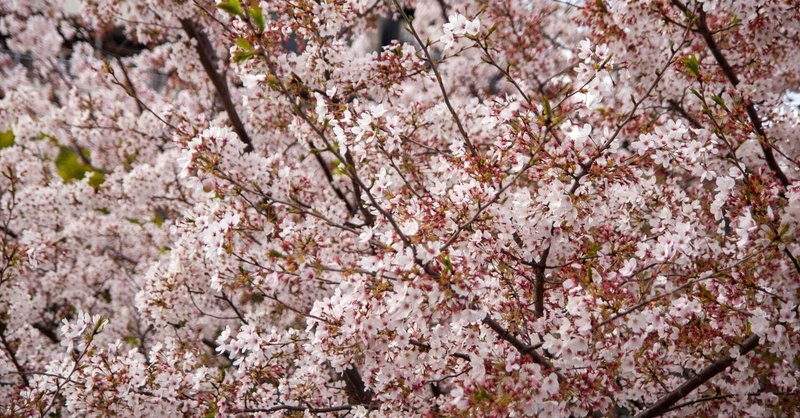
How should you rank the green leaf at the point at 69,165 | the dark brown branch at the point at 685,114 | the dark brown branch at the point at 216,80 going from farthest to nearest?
the green leaf at the point at 69,165
the dark brown branch at the point at 216,80
the dark brown branch at the point at 685,114

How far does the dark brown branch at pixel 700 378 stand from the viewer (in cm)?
351

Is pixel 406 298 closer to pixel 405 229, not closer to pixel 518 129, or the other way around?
pixel 405 229

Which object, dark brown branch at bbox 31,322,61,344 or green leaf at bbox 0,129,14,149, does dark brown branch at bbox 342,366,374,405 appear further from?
green leaf at bbox 0,129,14,149

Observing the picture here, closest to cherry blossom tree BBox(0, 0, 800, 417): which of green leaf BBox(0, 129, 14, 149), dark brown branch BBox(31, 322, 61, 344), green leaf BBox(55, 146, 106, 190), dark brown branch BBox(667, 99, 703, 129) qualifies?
dark brown branch BBox(667, 99, 703, 129)

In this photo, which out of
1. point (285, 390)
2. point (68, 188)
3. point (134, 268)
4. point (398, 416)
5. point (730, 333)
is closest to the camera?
point (730, 333)

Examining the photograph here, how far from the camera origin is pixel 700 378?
3.60 metres

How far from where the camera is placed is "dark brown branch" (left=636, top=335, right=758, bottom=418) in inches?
138

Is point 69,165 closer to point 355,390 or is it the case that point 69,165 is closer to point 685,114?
point 355,390

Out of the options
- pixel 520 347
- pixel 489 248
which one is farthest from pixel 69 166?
pixel 520 347

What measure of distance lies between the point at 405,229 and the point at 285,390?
2.48 m

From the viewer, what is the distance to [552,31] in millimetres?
11359

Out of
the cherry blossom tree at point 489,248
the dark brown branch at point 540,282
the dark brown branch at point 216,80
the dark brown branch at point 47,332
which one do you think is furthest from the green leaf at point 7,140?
the dark brown branch at point 540,282

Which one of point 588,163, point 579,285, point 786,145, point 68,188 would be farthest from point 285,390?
point 68,188

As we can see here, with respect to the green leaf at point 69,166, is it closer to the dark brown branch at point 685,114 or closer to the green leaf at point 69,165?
the green leaf at point 69,165
